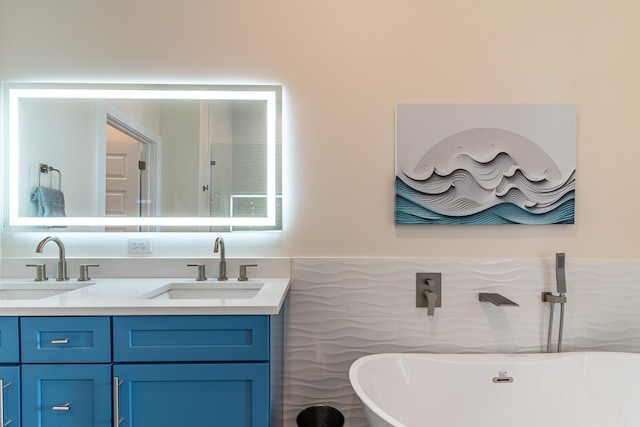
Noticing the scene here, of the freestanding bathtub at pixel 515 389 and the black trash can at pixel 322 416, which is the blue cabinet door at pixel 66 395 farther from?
the freestanding bathtub at pixel 515 389

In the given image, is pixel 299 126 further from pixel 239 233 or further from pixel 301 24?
pixel 239 233

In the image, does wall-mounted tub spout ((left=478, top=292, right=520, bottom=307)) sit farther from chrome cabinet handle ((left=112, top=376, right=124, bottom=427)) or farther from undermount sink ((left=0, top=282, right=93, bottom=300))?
undermount sink ((left=0, top=282, right=93, bottom=300))

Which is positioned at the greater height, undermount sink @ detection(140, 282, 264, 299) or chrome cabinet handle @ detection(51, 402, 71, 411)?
undermount sink @ detection(140, 282, 264, 299)

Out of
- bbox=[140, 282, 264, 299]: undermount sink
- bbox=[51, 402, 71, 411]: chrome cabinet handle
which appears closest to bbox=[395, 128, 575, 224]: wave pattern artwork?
bbox=[140, 282, 264, 299]: undermount sink

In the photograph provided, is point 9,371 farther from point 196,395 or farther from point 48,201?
point 48,201

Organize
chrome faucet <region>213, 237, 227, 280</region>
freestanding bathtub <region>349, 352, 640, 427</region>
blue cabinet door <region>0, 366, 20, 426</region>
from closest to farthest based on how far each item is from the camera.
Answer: blue cabinet door <region>0, 366, 20, 426</region>
freestanding bathtub <region>349, 352, 640, 427</region>
chrome faucet <region>213, 237, 227, 280</region>

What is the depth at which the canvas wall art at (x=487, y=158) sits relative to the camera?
1.49 m

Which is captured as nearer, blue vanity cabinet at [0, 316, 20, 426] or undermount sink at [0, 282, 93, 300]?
blue vanity cabinet at [0, 316, 20, 426]

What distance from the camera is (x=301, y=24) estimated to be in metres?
1.49

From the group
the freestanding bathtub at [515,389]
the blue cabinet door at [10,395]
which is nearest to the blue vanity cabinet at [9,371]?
the blue cabinet door at [10,395]

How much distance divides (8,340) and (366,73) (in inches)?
69.3

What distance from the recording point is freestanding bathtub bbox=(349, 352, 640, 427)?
1.32m

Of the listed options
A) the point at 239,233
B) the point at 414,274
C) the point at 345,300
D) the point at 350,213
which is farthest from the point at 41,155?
the point at 414,274

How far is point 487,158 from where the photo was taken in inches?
58.5
